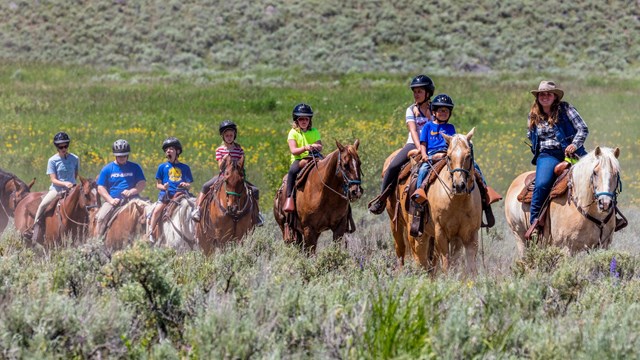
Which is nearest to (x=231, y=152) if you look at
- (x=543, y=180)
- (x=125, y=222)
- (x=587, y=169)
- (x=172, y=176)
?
(x=172, y=176)

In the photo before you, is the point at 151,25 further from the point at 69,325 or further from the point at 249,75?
the point at 69,325

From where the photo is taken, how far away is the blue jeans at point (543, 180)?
1083cm

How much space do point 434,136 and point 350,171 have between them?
139cm

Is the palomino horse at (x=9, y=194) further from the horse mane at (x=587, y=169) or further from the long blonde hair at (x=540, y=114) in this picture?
the horse mane at (x=587, y=169)

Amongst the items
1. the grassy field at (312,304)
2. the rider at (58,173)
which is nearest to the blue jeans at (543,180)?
the grassy field at (312,304)

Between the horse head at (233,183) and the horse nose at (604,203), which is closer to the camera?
the horse nose at (604,203)

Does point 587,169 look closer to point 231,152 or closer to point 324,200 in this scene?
point 324,200

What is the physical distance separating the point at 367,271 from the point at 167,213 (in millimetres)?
5138

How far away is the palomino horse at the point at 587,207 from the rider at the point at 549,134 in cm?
23

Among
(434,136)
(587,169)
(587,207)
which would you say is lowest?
(587,207)

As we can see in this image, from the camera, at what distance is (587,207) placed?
10.1 metres

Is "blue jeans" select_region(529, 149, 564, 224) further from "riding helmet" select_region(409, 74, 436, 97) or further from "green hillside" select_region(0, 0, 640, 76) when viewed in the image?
"green hillside" select_region(0, 0, 640, 76)

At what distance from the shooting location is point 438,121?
11023 millimetres

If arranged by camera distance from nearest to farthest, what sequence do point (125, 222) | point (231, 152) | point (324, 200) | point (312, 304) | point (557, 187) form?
point (312, 304), point (557, 187), point (324, 200), point (231, 152), point (125, 222)
